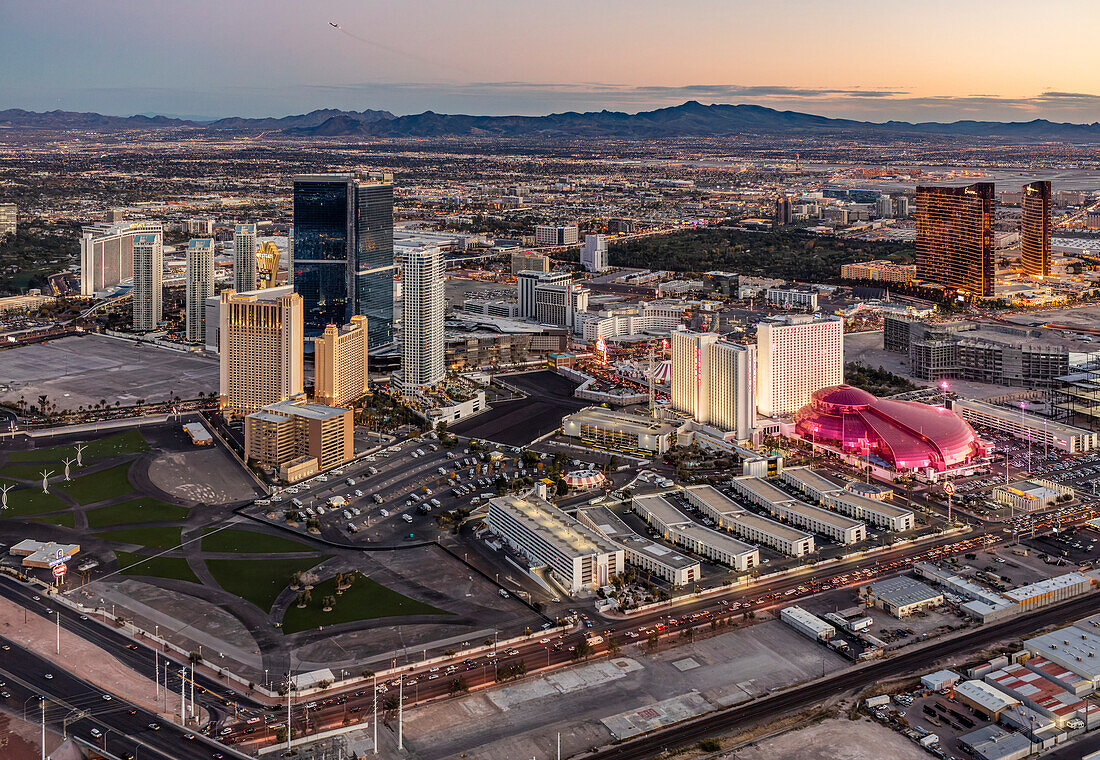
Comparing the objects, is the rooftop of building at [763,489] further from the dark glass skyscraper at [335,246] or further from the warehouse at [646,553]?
the dark glass skyscraper at [335,246]

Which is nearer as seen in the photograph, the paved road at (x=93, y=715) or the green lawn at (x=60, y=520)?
the paved road at (x=93, y=715)

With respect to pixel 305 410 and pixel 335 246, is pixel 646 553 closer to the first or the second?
pixel 305 410

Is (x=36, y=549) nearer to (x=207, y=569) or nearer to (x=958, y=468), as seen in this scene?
(x=207, y=569)

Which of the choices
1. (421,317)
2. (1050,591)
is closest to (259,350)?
(421,317)

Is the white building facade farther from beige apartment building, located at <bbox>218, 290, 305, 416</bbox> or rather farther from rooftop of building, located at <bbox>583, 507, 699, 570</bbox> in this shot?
beige apartment building, located at <bbox>218, 290, 305, 416</bbox>

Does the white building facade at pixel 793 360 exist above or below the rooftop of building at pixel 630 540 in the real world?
above

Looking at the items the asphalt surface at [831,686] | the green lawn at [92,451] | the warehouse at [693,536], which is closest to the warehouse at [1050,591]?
the asphalt surface at [831,686]

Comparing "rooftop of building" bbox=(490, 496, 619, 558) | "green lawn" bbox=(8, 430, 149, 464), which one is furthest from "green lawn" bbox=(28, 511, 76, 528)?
"rooftop of building" bbox=(490, 496, 619, 558)
